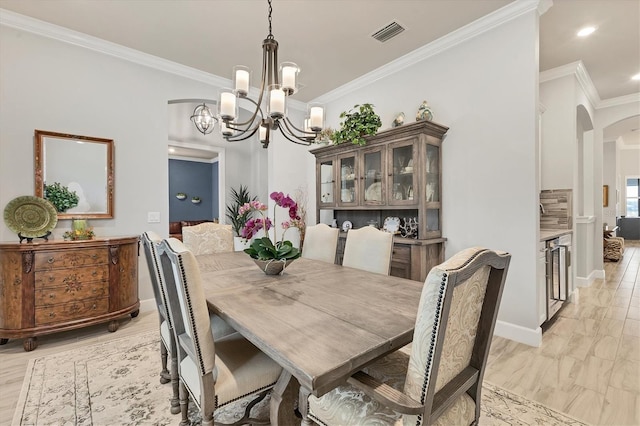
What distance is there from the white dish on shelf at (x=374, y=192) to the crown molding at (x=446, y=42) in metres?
1.45

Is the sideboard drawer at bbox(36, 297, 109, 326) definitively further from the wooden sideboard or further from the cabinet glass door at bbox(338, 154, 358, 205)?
the cabinet glass door at bbox(338, 154, 358, 205)

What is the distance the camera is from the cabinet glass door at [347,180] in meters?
3.69

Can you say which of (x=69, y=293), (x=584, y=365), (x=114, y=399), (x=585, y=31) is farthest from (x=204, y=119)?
(x=584, y=365)

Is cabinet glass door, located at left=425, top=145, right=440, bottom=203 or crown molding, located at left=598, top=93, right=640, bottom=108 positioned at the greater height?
crown molding, located at left=598, top=93, right=640, bottom=108

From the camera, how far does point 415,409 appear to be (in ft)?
2.85

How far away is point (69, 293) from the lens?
2.66 metres

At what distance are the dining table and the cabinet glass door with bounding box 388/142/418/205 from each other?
53.1 inches

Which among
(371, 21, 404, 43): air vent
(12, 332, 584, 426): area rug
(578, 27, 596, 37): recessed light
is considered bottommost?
(12, 332, 584, 426): area rug

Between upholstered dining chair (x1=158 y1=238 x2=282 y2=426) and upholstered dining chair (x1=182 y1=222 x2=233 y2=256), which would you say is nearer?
upholstered dining chair (x1=158 y1=238 x2=282 y2=426)

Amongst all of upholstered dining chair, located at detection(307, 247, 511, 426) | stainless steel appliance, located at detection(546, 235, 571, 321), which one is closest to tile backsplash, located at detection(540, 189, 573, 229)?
stainless steel appliance, located at detection(546, 235, 571, 321)

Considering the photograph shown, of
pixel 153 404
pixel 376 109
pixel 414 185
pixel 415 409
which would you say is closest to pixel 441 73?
pixel 376 109

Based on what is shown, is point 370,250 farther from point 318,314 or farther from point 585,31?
point 585,31

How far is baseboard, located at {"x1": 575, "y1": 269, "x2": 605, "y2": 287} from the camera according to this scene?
14.3 ft

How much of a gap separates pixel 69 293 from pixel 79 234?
533mm
